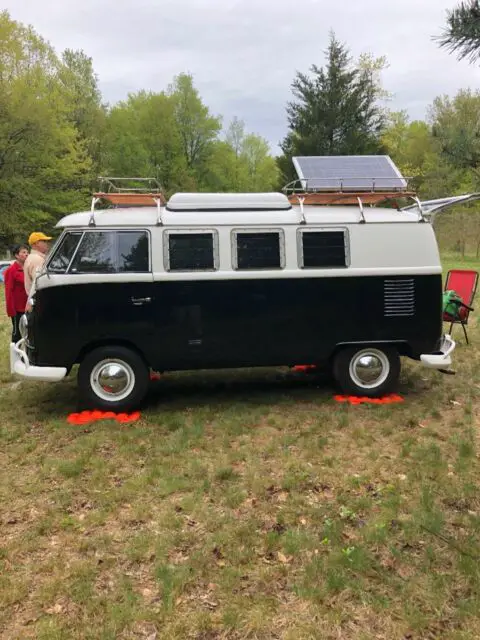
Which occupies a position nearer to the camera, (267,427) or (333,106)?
(267,427)

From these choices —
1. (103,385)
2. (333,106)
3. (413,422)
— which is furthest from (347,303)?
→ (333,106)

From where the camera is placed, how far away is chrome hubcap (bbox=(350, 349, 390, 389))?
6.77 metres

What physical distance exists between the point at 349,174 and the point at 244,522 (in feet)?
17.7

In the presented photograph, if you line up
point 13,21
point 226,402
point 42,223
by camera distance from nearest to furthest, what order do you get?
point 226,402 → point 13,21 → point 42,223

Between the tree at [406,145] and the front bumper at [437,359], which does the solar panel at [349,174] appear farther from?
the tree at [406,145]

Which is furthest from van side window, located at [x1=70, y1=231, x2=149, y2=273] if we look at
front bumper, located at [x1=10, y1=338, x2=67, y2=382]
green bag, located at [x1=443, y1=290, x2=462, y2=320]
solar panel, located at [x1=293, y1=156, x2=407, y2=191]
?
green bag, located at [x1=443, y1=290, x2=462, y2=320]

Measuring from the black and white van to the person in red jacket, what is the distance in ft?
5.71

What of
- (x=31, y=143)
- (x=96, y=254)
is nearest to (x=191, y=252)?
(x=96, y=254)

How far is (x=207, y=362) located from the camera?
254 inches

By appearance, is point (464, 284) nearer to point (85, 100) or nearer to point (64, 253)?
point (64, 253)

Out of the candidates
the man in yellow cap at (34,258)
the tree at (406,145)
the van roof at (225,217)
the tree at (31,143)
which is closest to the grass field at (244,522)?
the man in yellow cap at (34,258)

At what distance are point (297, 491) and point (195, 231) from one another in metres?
3.25

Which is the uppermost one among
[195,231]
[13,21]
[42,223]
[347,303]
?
[13,21]

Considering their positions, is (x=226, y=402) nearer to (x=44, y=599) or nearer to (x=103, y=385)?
(x=103, y=385)
